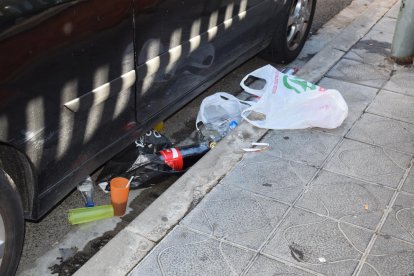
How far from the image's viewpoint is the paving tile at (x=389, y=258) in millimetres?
2895

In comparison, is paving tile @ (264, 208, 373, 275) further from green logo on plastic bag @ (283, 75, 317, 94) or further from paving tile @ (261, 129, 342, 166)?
green logo on plastic bag @ (283, 75, 317, 94)

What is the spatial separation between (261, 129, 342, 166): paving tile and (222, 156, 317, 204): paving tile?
73 millimetres

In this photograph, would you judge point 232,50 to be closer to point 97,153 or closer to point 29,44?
point 97,153

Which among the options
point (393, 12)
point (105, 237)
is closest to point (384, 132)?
point (105, 237)

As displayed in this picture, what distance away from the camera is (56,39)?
2521mm

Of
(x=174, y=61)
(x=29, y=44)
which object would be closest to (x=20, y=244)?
(x=29, y=44)

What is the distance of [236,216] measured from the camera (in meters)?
3.26

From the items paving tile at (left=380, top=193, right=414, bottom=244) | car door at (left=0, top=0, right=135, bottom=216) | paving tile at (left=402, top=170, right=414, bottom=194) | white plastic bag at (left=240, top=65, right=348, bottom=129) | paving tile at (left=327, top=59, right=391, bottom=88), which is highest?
car door at (left=0, top=0, right=135, bottom=216)

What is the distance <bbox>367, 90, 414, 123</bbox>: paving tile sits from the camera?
449cm

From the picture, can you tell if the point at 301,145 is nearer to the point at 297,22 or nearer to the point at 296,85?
the point at 296,85

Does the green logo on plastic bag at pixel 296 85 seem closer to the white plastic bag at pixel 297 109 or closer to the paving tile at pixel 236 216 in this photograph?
the white plastic bag at pixel 297 109

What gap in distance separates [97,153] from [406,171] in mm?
2016

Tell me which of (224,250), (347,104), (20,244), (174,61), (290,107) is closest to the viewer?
(20,244)

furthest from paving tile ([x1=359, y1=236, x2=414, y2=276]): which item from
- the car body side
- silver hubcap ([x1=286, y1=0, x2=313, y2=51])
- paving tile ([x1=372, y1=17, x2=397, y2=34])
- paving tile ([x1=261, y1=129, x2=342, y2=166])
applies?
paving tile ([x1=372, y1=17, x2=397, y2=34])
